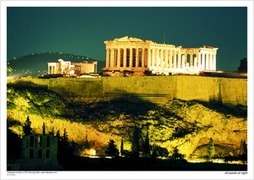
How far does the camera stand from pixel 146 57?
37812 millimetres

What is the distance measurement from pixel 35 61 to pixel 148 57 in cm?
300

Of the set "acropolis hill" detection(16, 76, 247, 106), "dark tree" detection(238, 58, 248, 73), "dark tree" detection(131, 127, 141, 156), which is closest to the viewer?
"dark tree" detection(131, 127, 141, 156)

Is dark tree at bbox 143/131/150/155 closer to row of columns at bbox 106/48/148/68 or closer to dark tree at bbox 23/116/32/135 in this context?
dark tree at bbox 23/116/32/135

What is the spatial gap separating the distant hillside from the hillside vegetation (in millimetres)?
461

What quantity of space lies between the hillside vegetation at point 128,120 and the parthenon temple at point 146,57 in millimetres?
1432

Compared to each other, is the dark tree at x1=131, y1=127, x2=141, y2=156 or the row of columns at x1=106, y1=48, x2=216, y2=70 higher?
the row of columns at x1=106, y1=48, x2=216, y2=70

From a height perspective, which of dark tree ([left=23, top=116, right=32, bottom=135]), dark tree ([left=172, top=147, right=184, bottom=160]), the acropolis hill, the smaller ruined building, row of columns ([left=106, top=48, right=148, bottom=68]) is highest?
row of columns ([left=106, top=48, right=148, bottom=68])

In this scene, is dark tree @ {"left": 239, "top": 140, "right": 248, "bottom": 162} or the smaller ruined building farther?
the smaller ruined building

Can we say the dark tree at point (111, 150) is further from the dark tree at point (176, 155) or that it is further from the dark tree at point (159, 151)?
the dark tree at point (176, 155)

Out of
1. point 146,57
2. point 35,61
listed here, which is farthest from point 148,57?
point 35,61

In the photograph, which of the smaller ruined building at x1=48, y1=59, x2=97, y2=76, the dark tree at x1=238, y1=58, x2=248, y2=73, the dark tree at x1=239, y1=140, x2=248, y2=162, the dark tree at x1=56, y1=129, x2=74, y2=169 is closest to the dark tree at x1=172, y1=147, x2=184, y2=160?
the dark tree at x1=239, y1=140, x2=248, y2=162

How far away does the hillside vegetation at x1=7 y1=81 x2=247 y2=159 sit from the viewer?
116 feet

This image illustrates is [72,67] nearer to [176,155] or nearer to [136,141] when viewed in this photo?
[136,141]

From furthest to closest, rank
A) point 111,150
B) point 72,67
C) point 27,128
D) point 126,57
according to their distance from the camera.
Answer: point 72,67 → point 126,57 → point 27,128 → point 111,150
